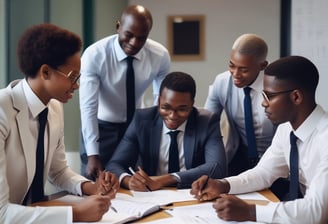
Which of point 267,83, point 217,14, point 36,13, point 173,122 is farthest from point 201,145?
point 217,14

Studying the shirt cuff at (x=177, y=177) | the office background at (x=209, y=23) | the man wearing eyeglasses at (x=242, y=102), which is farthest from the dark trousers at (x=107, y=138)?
the office background at (x=209, y=23)

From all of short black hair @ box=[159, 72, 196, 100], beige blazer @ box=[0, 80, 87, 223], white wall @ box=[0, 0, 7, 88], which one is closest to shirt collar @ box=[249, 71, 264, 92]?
short black hair @ box=[159, 72, 196, 100]

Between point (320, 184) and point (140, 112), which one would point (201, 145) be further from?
point (320, 184)

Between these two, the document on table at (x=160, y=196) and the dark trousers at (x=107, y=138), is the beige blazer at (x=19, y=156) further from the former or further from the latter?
the dark trousers at (x=107, y=138)

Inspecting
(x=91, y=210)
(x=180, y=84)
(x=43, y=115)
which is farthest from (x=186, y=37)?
(x=91, y=210)

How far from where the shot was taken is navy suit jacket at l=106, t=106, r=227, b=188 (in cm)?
226

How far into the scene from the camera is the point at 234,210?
1595mm

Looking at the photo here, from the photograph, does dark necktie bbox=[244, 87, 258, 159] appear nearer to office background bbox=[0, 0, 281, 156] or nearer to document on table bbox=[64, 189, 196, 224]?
document on table bbox=[64, 189, 196, 224]

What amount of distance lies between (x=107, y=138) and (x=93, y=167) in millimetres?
350

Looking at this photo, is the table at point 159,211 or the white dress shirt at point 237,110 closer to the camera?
the table at point 159,211

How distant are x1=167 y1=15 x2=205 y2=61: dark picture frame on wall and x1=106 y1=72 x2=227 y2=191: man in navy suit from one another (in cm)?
259

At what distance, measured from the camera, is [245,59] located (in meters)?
2.58

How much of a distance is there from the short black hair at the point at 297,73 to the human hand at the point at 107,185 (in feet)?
2.66

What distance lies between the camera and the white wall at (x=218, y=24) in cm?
478
